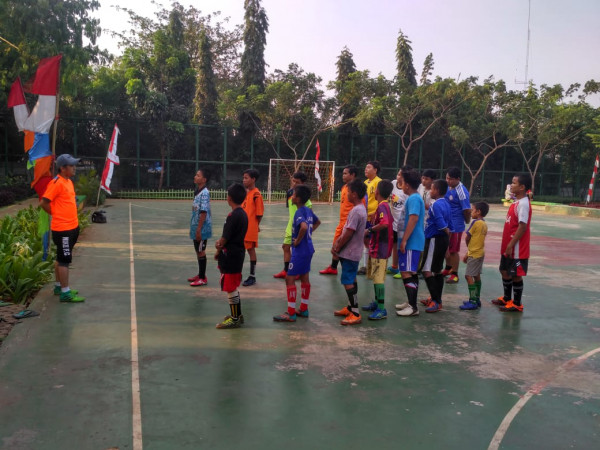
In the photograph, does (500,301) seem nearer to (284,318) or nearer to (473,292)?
(473,292)

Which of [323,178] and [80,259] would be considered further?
[323,178]

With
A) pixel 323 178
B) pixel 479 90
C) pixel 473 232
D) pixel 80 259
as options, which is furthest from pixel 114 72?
pixel 473 232

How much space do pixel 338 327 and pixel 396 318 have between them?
77cm

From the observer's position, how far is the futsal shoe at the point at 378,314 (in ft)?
17.3

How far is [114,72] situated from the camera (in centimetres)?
2638

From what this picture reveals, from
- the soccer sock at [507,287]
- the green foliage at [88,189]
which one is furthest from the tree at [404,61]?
the soccer sock at [507,287]

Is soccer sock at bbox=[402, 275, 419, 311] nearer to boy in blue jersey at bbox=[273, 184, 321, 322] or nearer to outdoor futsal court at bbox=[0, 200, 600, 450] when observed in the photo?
outdoor futsal court at bbox=[0, 200, 600, 450]

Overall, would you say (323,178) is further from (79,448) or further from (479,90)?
(79,448)

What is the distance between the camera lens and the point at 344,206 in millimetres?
6820

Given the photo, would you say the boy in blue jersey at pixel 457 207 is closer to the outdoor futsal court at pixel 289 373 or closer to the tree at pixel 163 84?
the outdoor futsal court at pixel 289 373

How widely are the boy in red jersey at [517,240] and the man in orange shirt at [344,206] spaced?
185cm

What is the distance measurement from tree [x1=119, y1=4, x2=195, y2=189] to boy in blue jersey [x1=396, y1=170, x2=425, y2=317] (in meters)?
19.2

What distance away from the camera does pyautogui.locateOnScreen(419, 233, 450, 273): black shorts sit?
5.56 m

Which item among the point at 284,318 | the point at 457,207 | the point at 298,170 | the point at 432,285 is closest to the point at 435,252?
the point at 432,285
